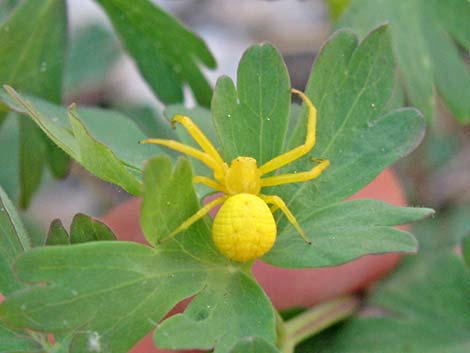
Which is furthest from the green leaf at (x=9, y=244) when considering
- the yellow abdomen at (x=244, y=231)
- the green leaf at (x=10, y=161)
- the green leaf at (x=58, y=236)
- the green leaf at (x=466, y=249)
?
the green leaf at (x=10, y=161)

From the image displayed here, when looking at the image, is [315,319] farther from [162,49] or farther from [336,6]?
[336,6]

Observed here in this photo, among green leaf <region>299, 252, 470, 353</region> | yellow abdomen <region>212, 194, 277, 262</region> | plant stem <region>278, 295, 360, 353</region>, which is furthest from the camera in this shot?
green leaf <region>299, 252, 470, 353</region>

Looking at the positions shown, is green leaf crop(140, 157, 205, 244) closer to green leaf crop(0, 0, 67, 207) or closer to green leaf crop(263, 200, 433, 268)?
green leaf crop(263, 200, 433, 268)

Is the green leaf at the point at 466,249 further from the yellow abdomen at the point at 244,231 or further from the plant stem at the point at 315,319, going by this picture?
the yellow abdomen at the point at 244,231

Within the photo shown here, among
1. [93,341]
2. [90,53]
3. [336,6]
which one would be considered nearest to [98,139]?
[93,341]

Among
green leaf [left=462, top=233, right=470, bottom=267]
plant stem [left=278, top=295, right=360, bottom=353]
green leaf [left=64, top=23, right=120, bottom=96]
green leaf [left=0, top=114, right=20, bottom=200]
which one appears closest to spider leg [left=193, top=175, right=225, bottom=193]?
plant stem [left=278, top=295, right=360, bottom=353]

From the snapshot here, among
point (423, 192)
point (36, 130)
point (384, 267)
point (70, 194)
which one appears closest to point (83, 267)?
point (36, 130)
